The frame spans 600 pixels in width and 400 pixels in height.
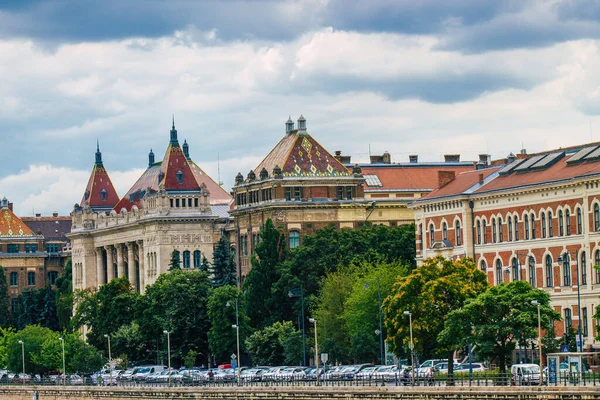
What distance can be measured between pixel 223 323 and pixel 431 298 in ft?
145

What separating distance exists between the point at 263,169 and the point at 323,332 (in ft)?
101

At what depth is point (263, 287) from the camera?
160125mm

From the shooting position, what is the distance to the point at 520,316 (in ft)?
359

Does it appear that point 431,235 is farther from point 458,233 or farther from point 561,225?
point 561,225

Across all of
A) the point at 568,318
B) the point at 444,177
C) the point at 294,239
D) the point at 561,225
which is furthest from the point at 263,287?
the point at 568,318

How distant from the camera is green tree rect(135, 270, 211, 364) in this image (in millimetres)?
164750

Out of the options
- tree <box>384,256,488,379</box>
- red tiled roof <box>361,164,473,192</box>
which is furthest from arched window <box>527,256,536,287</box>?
red tiled roof <box>361,164,473,192</box>

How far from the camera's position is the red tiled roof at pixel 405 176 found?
588 ft

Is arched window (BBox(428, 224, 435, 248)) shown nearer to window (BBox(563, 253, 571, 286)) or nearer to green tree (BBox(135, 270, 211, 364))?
window (BBox(563, 253, 571, 286))

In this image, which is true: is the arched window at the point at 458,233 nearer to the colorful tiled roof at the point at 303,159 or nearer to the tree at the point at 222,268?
the colorful tiled roof at the point at 303,159

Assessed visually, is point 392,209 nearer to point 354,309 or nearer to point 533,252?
point 354,309

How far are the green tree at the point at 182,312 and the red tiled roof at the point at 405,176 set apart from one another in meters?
21.0

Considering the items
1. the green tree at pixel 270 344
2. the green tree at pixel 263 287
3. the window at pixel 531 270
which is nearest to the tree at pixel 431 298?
the window at pixel 531 270

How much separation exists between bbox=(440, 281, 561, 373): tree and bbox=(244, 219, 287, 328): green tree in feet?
155
